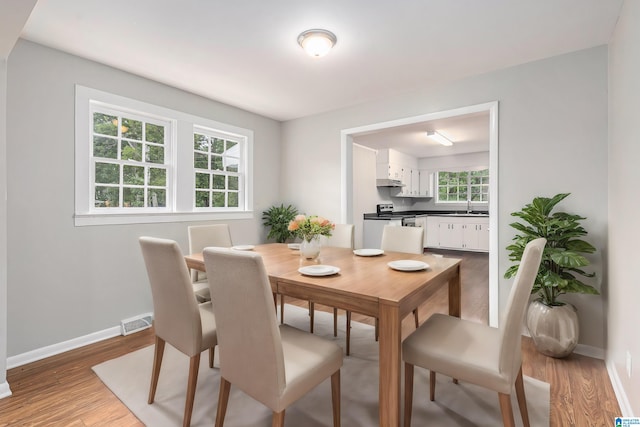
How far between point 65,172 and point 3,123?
27.9 inches

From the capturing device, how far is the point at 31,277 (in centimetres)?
242

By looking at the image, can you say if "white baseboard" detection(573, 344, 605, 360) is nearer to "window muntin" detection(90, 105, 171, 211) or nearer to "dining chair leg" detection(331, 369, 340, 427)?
"dining chair leg" detection(331, 369, 340, 427)

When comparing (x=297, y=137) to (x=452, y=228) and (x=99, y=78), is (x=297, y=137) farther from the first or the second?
(x=452, y=228)

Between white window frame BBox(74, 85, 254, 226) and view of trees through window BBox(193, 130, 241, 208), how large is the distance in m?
0.10

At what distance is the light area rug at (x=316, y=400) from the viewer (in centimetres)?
170

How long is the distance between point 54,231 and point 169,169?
1179 mm

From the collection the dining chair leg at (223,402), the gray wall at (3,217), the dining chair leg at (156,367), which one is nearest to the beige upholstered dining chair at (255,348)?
the dining chair leg at (223,402)

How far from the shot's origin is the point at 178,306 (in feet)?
5.40

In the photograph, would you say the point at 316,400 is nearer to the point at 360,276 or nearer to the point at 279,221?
the point at 360,276

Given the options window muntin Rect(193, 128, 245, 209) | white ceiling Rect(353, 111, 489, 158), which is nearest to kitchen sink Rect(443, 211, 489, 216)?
white ceiling Rect(353, 111, 489, 158)

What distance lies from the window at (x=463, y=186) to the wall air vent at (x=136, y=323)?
730 cm

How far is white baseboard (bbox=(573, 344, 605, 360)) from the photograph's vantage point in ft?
8.02

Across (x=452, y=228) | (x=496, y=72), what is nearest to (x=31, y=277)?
(x=496, y=72)

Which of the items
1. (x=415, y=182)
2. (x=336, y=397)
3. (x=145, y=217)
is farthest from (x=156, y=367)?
(x=415, y=182)
